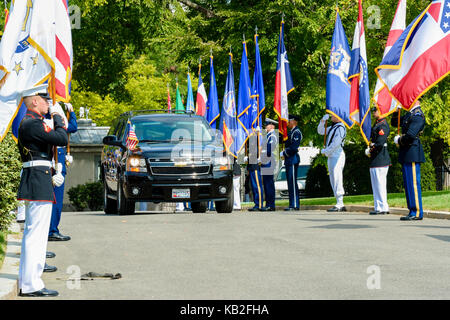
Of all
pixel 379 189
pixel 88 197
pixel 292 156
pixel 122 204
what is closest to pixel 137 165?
pixel 122 204

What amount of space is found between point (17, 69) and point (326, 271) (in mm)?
4272

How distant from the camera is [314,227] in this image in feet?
43.1

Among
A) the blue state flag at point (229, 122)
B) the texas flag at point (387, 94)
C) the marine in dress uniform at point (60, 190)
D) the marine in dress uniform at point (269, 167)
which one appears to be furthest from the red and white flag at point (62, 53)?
the blue state flag at point (229, 122)

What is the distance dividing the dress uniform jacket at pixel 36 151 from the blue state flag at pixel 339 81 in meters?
11.0

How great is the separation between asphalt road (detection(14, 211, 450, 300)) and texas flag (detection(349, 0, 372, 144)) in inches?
126

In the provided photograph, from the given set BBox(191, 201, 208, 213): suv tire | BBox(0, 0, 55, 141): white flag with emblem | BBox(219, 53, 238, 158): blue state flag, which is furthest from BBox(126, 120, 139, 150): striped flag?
BBox(0, 0, 55, 141): white flag with emblem

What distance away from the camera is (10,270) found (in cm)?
846

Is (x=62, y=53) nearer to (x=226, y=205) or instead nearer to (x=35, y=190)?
(x=226, y=205)

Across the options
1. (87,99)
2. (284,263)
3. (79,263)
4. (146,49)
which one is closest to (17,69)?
(79,263)

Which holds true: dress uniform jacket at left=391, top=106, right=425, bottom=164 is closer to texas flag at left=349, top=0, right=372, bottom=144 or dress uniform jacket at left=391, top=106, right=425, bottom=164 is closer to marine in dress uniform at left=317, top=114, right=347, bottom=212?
texas flag at left=349, top=0, right=372, bottom=144

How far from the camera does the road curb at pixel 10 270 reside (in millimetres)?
7102

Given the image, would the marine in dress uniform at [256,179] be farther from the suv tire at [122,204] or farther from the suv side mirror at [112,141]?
the suv side mirror at [112,141]

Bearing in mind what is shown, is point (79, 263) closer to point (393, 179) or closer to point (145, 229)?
point (145, 229)
